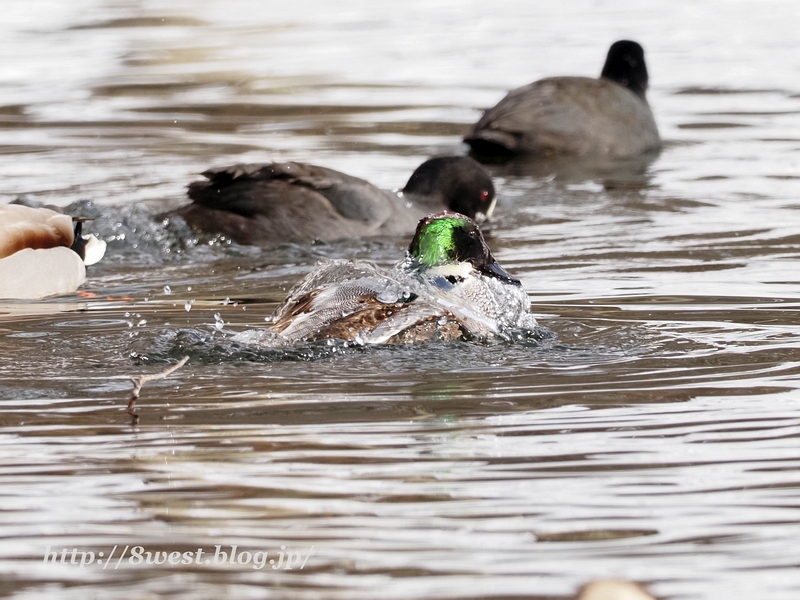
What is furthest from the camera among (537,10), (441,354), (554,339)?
(537,10)

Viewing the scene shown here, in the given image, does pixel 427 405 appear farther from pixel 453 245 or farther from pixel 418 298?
pixel 453 245

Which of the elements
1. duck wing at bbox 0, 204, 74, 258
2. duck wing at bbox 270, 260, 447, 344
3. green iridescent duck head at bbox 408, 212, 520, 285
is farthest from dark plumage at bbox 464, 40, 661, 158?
duck wing at bbox 270, 260, 447, 344

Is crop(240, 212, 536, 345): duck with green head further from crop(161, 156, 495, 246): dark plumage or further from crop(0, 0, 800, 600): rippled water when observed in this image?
crop(161, 156, 495, 246): dark plumage

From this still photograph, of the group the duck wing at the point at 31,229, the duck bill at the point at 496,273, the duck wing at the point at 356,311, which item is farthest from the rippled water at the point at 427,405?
→ the duck wing at the point at 31,229

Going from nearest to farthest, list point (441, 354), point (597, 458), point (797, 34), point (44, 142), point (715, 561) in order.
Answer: point (715, 561), point (597, 458), point (441, 354), point (44, 142), point (797, 34)

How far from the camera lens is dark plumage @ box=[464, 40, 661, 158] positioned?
14.5 meters

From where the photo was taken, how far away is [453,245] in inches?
298

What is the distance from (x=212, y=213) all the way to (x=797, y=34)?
495 inches

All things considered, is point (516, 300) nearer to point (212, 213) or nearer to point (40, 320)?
point (40, 320)

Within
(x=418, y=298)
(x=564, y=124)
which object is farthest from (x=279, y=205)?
(x=564, y=124)

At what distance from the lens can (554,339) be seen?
7055 mm

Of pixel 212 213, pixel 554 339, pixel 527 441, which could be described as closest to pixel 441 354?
pixel 554 339

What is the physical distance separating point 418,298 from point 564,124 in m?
7.97

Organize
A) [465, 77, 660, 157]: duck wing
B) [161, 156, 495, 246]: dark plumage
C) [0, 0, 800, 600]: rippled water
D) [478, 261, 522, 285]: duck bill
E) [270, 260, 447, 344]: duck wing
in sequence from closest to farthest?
[0, 0, 800, 600]: rippled water → [270, 260, 447, 344]: duck wing → [478, 261, 522, 285]: duck bill → [161, 156, 495, 246]: dark plumage → [465, 77, 660, 157]: duck wing
